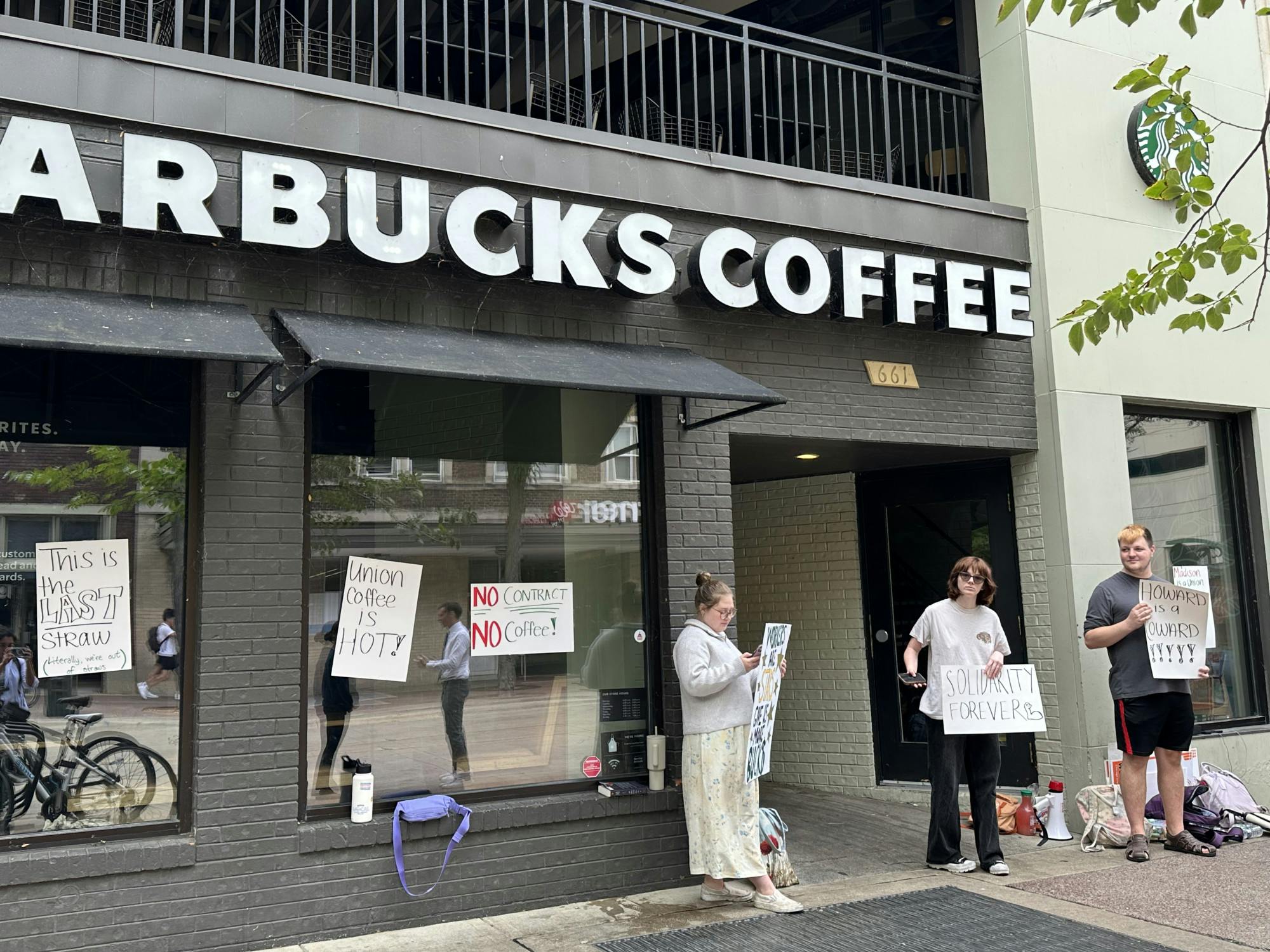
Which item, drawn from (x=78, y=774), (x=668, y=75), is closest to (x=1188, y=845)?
(x=78, y=774)

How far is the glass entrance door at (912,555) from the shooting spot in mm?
8312

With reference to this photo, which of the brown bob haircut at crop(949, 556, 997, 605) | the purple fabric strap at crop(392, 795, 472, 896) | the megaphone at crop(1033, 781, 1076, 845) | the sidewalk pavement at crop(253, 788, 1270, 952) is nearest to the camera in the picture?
the sidewalk pavement at crop(253, 788, 1270, 952)

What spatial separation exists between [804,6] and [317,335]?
6981mm

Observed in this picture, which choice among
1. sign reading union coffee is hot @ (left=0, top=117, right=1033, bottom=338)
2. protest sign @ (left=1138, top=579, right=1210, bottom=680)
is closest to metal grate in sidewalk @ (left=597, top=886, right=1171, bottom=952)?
protest sign @ (left=1138, top=579, right=1210, bottom=680)

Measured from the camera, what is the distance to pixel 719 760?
564 cm

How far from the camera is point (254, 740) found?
17.3 ft

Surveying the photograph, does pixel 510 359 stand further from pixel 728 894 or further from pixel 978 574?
pixel 978 574

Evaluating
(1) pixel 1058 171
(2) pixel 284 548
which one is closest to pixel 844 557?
(1) pixel 1058 171

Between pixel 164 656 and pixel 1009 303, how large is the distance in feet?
19.4

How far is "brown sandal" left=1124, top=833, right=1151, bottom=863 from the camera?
6.68 meters

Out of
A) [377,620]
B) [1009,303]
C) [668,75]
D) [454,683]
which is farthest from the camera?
[668,75]

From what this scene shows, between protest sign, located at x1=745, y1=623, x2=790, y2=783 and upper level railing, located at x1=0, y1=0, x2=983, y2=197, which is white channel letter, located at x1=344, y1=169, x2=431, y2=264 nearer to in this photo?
upper level railing, located at x1=0, y1=0, x2=983, y2=197

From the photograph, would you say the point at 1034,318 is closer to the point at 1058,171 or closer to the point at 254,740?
the point at 1058,171

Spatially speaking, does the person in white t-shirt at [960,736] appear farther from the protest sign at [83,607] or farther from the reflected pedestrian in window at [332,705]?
the protest sign at [83,607]
